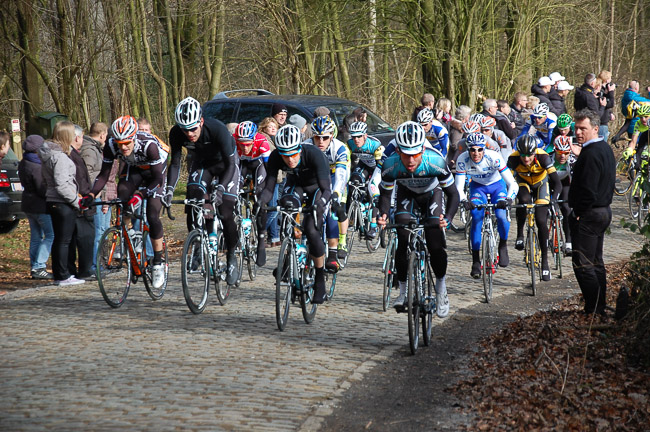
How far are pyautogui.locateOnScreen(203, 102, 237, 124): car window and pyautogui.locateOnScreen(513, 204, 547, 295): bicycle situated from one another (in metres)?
8.70

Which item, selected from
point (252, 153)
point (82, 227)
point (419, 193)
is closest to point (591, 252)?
point (419, 193)

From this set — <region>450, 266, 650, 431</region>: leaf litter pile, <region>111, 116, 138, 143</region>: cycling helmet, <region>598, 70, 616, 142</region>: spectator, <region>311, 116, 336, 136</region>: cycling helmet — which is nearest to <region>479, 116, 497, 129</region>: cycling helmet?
<region>311, 116, 336, 136</region>: cycling helmet

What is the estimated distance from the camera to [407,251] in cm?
860

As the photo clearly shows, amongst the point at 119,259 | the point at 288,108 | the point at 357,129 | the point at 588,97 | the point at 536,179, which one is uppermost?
the point at 588,97

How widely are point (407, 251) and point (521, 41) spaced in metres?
17.7

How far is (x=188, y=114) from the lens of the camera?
9625mm

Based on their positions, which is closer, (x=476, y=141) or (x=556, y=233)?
(x=476, y=141)

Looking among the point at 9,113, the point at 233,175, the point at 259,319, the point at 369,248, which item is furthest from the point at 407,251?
the point at 9,113

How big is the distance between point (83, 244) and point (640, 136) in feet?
36.9

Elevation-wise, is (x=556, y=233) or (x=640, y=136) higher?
(x=640, y=136)

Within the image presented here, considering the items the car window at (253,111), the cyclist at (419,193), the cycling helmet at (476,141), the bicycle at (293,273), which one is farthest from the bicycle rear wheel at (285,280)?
the car window at (253,111)

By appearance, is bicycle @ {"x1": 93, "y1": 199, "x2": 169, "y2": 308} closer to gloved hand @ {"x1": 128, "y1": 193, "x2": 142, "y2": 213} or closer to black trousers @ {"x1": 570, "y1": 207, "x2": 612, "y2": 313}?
gloved hand @ {"x1": 128, "y1": 193, "x2": 142, "y2": 213}

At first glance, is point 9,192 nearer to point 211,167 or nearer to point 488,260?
point 211,167

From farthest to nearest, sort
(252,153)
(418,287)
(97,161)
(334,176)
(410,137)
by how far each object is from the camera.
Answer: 1. (252,153)
2. (97,161)
3. (334,176)
4. (410,137)
5. (418,287)
